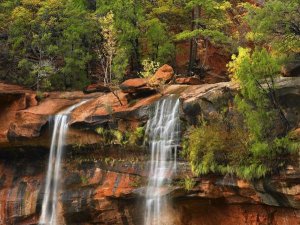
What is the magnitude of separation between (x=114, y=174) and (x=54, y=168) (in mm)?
4286

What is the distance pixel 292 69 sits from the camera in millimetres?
20922

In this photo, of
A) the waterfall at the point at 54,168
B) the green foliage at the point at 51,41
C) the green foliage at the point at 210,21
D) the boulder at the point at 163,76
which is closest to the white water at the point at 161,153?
the boulder at the point at 163,76

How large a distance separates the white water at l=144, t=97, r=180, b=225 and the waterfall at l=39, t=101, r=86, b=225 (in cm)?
563

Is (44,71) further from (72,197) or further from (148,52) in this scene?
(72,197)

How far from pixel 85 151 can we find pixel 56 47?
372 inches

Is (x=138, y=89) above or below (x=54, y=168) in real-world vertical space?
above

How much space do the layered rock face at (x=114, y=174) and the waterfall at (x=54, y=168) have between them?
0.39 m

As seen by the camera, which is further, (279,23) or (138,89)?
(138,89)

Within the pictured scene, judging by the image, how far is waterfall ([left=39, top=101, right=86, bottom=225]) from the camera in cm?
2459

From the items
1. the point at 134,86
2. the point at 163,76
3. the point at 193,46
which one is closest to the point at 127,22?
the point at 193,46

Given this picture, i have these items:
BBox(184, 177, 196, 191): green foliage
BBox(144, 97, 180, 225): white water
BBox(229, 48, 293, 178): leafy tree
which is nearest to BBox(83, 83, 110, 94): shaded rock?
BBox(144, 97, 180, 225): white water

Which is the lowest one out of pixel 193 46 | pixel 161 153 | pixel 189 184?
pixel 189 184

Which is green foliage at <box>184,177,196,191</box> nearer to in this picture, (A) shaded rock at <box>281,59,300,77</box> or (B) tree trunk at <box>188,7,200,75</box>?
(A) shaded rock at <box>281,59,300,77</box>

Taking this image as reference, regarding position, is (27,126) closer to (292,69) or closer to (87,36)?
(87,36)
